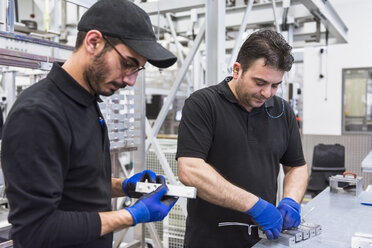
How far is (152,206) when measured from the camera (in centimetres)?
102

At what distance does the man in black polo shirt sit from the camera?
52.0 inches

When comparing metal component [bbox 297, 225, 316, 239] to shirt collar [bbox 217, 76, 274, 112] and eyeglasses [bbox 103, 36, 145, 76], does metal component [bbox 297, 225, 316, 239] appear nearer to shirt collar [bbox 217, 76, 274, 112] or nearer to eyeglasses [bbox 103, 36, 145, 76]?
shirt collar [bbox 217, 76, 274, 112]

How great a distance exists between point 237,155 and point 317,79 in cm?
506

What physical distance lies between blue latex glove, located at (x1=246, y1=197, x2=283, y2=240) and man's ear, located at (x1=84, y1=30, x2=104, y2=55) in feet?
2.53

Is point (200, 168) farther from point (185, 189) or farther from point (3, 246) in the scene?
point (3, 246)

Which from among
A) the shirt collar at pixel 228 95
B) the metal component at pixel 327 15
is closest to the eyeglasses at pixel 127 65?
the shirt collar at pixel 228 95

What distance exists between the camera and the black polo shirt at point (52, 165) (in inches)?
31.9

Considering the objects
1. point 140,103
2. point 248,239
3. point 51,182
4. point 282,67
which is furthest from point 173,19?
point 51,182

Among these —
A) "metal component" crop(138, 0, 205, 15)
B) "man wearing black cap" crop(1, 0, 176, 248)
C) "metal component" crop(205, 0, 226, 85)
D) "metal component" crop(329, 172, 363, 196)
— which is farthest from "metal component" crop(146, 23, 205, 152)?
"man wearing black cap" crop(1, 0, 176, 248)

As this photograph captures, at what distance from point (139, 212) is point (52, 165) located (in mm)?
286

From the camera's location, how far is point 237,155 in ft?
4.67

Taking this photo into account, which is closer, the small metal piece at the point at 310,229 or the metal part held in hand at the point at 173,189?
the metal part held in hand at the point at 173,189

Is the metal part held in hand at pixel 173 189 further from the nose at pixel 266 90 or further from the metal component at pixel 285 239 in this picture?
the nose at pixel 266 90

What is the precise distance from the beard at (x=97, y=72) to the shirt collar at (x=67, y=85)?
1.4 inches
